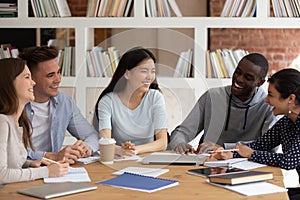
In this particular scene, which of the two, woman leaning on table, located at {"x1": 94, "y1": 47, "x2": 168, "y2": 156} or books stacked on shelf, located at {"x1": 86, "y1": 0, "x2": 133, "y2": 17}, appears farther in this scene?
books stacked on shelf, located at {"x1": 86, "y1": 0, "x2": 133, "y2": 17}

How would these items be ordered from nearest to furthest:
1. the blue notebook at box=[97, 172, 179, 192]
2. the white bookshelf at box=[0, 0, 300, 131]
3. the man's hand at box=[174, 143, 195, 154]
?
the blue notebook at box=[97, 172, 179, 192] < the man's hand at box=[174, 143, 195, 154] < the white bookshelf at box=[0, 0, 300, 131]

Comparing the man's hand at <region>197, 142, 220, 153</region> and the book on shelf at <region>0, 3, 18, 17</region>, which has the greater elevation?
the book on shelf at <region>0, 3, 18, 17</region>

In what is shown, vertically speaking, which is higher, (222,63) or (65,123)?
(222,63)

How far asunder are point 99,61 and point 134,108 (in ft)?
4.56

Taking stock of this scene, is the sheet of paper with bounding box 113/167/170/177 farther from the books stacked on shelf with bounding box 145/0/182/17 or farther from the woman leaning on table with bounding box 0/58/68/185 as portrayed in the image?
the books stacked on shelf with bounding box 145/0/182/17

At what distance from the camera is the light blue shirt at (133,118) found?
9.66ft

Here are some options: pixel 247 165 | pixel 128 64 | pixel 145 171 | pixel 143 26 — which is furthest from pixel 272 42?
pixel 145 171

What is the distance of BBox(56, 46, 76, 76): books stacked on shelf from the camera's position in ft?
14.2

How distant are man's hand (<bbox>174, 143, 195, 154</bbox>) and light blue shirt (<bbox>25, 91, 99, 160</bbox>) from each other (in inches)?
15.8

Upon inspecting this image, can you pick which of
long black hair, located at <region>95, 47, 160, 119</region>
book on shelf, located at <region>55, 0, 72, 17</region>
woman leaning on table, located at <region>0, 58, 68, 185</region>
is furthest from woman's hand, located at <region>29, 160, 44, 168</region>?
book on shelf, located at <region>55, 0, 72, 17</region>

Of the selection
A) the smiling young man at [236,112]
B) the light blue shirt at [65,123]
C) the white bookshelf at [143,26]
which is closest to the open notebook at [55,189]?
the light blue shirt at [65,123]

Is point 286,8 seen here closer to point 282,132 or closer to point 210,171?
point 282,132

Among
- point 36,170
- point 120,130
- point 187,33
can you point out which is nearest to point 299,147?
point 120,130

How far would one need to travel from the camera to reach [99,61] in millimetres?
4258
